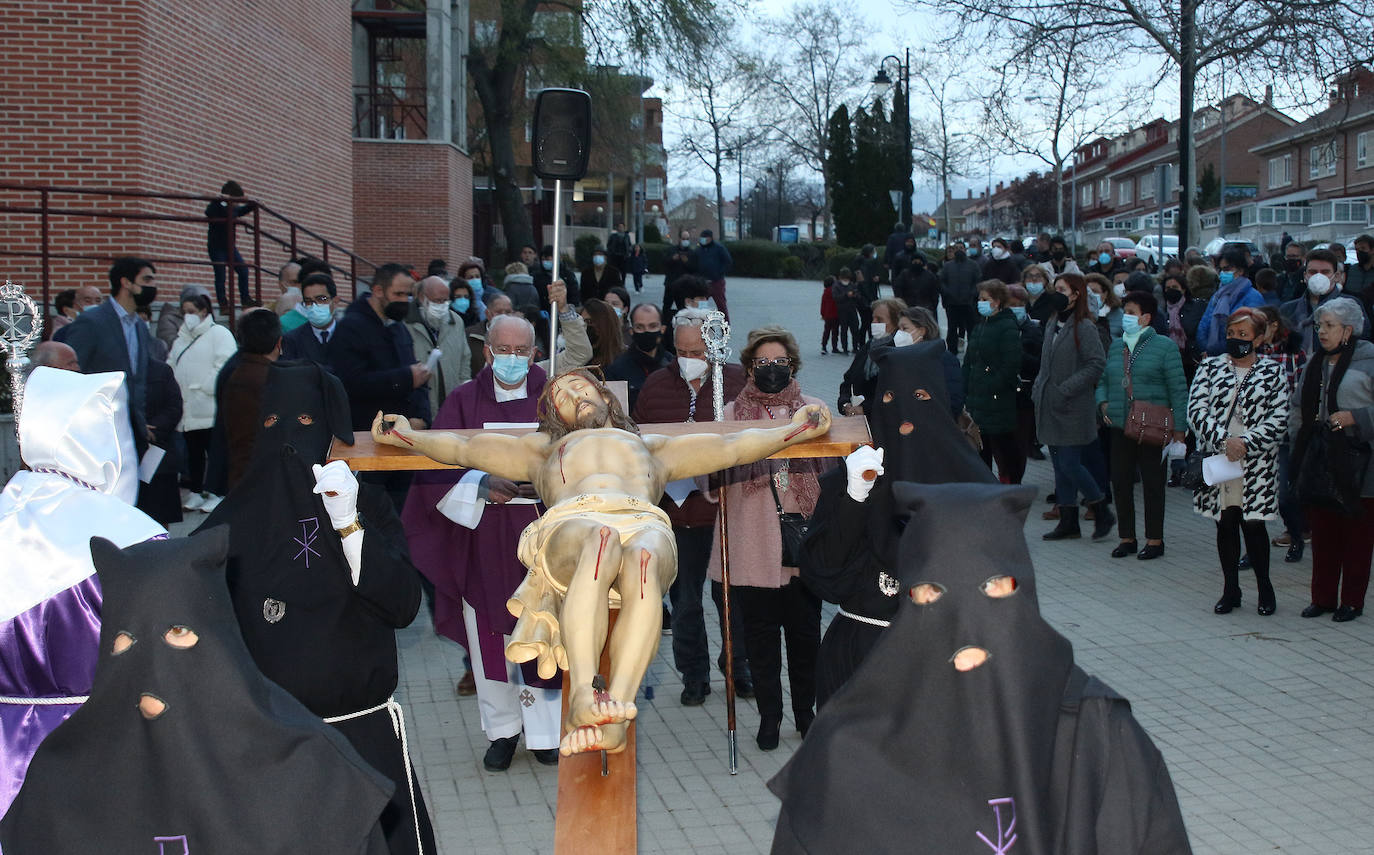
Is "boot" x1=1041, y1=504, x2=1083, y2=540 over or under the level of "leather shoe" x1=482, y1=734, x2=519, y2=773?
over

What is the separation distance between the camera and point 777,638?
7.00 m

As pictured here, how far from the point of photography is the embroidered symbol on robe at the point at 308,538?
4.61 meters

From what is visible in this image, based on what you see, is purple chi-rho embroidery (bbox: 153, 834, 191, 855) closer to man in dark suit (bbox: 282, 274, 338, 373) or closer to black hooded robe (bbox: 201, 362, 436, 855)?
black hooded robe (bbox: 201, 362, 436, 855)

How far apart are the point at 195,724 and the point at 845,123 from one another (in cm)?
5499

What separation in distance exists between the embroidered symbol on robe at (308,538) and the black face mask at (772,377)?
2.59 meters

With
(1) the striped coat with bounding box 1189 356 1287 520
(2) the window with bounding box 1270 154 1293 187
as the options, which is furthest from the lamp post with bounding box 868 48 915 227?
(2) the window with bounding box 1270 154 1293 187

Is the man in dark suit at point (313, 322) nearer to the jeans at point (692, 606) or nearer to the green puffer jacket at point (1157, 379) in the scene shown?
the jeans at point (692, 606)

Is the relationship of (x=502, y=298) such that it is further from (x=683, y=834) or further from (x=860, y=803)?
(x=860, y=803)

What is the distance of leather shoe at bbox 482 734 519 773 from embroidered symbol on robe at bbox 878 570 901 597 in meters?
2.45

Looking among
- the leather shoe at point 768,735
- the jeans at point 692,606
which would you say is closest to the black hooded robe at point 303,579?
the leather shoe at point 768,735

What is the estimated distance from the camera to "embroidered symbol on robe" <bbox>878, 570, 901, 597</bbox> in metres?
5.21

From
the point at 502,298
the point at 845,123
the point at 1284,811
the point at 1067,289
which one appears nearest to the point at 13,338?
the point at 502,298

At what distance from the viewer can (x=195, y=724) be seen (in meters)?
3.27

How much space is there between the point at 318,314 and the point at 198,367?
8.84 feet
